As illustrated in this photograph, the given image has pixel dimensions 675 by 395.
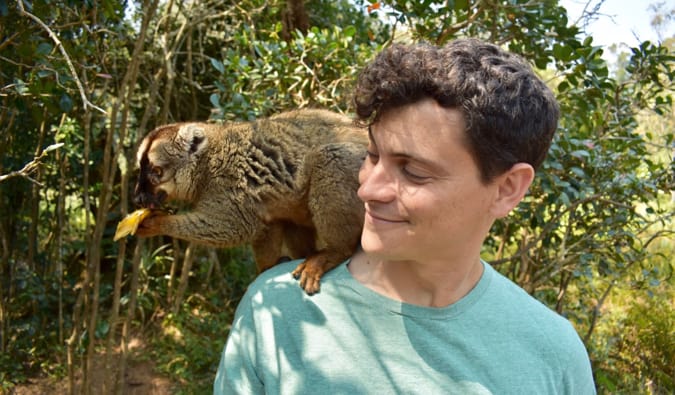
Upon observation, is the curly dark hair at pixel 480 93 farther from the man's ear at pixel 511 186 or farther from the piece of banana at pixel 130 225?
the piece of banana at pixel 130 225

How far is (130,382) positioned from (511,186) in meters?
4.78

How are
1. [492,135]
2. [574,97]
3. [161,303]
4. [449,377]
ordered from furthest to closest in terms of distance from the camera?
[161,303] → [574,97] → [449,377] → [492,135]

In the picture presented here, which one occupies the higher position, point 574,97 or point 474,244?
point 574,97

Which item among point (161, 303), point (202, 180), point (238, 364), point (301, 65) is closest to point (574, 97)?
point (301, 65)

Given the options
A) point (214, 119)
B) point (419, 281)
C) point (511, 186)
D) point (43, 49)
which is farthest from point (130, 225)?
point (511, 186)

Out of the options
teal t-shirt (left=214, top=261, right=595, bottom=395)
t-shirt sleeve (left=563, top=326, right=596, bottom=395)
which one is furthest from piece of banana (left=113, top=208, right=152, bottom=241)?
t-shirt sleeve (left=563, top=326, right=596, bottom=395)

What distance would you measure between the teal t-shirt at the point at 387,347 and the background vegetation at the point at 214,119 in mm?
1690

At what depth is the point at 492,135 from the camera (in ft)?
5.58

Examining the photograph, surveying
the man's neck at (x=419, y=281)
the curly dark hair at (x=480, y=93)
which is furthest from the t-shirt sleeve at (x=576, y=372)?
the curly dark hair at (x=480, y=93)

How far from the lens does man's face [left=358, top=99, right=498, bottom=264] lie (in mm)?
1691

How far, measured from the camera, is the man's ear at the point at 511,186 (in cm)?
181

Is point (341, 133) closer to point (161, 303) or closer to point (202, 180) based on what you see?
point (202, 180)

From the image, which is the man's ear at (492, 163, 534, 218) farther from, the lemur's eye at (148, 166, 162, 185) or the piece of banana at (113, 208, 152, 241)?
the lemur's eye at (148, 166, 162, 185)

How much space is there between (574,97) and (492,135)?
3052 millimetres
